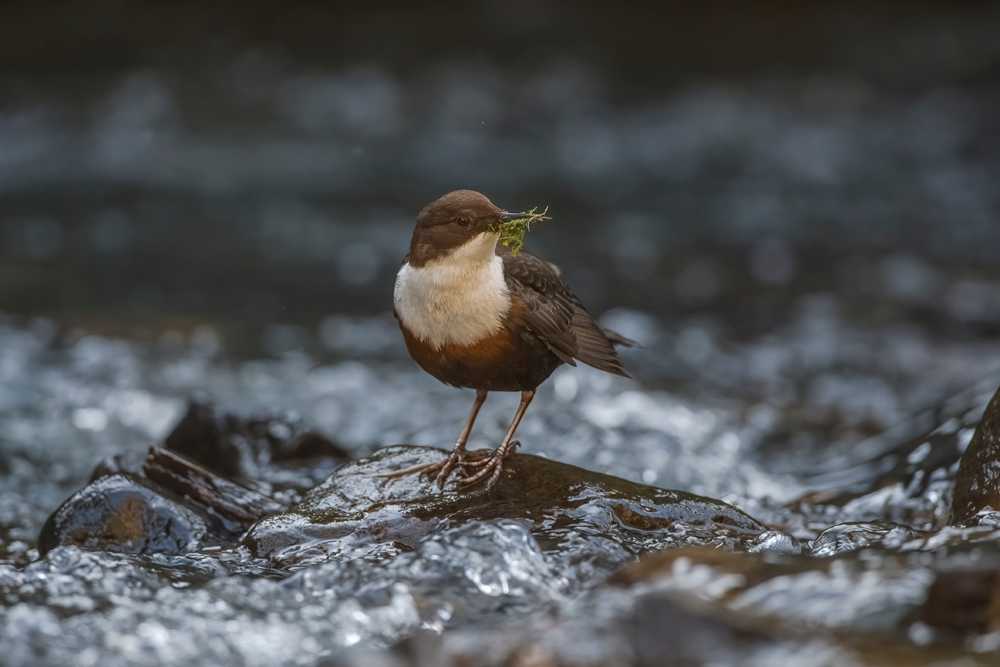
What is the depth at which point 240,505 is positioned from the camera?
3941mm

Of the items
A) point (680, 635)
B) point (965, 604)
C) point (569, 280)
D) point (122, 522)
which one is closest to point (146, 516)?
point (122, 522)

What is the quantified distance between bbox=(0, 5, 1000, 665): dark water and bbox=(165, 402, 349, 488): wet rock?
26.9 inches

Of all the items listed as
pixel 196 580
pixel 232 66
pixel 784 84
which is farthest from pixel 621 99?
pixel 196 580

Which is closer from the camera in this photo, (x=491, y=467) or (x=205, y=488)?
(x=491, y=467)

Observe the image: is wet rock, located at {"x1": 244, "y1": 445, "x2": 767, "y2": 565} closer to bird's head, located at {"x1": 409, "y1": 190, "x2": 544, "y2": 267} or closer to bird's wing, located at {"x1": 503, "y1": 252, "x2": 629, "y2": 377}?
bird's wing, located at {"x1": 503, "y1": 252, "x2": 629, "y2": 377}

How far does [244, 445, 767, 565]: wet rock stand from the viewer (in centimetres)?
322

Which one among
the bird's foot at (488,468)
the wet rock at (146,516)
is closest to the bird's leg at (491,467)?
the bird's foot at (488,468)

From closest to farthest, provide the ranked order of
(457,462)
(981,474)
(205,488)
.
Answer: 1. (981,474)
2. (457,462)
3. (205,488)

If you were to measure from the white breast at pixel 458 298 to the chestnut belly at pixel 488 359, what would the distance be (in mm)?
34

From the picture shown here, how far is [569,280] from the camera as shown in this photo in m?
8.73

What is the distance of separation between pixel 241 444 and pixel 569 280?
4408 mm

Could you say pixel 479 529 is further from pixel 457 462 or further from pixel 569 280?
pixel 569 280

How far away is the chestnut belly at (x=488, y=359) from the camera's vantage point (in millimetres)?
3539

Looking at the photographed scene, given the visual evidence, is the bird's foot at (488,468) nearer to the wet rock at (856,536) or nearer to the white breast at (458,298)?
the white breast at (458,298)
